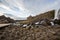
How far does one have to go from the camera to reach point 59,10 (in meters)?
6.36

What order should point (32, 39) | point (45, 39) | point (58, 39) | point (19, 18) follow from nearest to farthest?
point (58, 39) < point (45, 39) < point (32, 39) < point (19, 18)

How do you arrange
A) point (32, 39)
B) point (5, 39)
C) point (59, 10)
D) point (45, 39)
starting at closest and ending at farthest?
point (45, 39), point (32, 39), point (5, 39), point (59, 10)

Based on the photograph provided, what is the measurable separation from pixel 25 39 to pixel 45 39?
49 cm

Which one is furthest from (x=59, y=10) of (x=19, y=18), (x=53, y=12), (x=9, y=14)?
(x=9, y=14)

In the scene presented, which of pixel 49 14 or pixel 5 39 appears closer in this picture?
pixel 5 39

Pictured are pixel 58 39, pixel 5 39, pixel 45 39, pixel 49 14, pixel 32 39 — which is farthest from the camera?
pixel 49 14

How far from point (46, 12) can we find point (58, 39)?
6258mm

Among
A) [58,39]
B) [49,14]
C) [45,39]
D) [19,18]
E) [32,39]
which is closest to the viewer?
[58,39]

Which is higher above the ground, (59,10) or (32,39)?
(59,10)

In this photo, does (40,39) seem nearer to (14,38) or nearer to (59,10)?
(14,38)

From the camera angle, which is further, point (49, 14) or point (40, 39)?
point (49, 14)

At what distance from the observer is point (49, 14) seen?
746 centimetres

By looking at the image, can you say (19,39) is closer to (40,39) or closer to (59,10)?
(40,39)

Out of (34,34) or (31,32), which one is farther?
(31,32)
